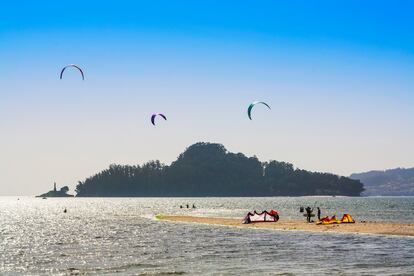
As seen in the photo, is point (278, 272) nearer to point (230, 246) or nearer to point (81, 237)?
point (230, 246)

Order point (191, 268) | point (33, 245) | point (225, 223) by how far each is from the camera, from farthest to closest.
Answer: point (225, 223) < point (33, 245) < point (191, 268)

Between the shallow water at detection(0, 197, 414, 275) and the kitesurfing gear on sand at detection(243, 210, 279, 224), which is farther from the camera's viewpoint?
the kitesurfing gear on sand at detection(243, 210, 279, 224)

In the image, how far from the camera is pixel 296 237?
5975cm

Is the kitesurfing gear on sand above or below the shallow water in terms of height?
above

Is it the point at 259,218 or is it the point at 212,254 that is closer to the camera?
the point at 212,254

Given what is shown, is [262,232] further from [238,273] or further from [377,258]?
[238,273]

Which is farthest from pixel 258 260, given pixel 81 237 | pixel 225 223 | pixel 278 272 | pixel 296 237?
pixel 225 223

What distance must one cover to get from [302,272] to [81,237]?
119 ft

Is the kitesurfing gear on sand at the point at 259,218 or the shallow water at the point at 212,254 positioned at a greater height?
the kitesurfing gear on sand at the point at 259,218

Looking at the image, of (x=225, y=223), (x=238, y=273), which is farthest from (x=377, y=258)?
(x=225, y=223)

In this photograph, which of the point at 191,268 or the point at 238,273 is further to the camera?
the point at 191,268

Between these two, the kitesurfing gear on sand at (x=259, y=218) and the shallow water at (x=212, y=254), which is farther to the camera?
the kitesurfing gear on sand at (x=259, y=218)

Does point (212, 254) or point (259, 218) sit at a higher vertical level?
point (259, 218)

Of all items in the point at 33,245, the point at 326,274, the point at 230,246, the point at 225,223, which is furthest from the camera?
the point at 225,223
